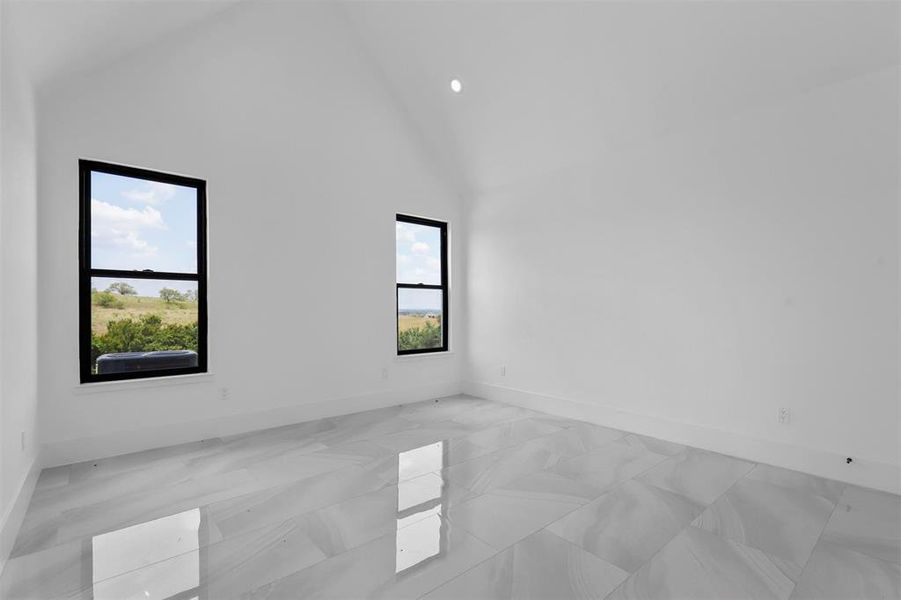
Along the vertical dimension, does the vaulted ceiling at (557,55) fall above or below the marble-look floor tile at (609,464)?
above

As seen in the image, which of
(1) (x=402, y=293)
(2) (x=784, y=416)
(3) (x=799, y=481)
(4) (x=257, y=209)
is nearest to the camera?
(3) (x=799, y=481)

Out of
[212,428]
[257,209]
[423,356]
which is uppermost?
[257,209]

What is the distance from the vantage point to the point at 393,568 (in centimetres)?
206

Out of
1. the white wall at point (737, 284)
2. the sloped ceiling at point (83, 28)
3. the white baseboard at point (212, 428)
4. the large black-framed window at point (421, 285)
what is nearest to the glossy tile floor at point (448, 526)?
the white baseboard at point (212, 428)

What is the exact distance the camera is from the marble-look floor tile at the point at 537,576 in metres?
1.88

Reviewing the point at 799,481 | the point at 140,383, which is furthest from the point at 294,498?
the point at 799,481

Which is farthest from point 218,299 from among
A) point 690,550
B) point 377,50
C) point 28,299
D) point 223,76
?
point 690,550

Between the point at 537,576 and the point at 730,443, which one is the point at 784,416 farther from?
the point at 537,576

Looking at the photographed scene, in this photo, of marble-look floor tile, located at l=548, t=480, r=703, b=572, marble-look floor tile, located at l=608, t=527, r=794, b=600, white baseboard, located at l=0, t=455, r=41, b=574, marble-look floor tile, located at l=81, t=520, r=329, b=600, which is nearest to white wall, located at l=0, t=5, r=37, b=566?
white baseboard, located at l=0, t=455, r=41, b=574

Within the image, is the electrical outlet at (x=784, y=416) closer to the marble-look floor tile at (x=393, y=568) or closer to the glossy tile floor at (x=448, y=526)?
the glossy tile floor at (x=448, y=526)

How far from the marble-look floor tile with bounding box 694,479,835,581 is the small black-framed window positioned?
154 inches

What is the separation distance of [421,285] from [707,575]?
416 cm

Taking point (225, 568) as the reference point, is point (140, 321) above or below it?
above

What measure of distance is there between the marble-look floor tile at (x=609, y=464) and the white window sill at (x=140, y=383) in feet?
9.65
